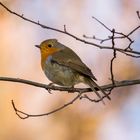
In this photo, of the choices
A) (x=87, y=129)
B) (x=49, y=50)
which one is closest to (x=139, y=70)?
(x=87, y=129)

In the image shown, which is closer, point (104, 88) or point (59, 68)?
point (104, 88)

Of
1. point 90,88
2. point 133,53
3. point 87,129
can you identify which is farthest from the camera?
point 87,129

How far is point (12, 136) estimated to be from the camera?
30.6 feet

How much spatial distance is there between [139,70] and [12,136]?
6.20 feet

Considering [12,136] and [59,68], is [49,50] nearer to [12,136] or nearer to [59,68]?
[59,68]

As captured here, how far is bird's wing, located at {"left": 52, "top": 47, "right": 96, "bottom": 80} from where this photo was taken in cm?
505

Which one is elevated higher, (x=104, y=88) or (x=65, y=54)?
(x=65, y=54)

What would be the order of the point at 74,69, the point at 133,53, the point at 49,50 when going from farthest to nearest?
the point at 49,50, the point at 74,69, the point at 133,53

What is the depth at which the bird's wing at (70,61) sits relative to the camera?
5053 millimetres

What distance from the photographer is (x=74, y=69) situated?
512 centimetres

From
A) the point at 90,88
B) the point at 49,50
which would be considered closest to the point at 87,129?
the point at 49,50

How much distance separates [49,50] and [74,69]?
1.58ft

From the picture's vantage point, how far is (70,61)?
5.22m

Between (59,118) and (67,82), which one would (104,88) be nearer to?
(67,82)
